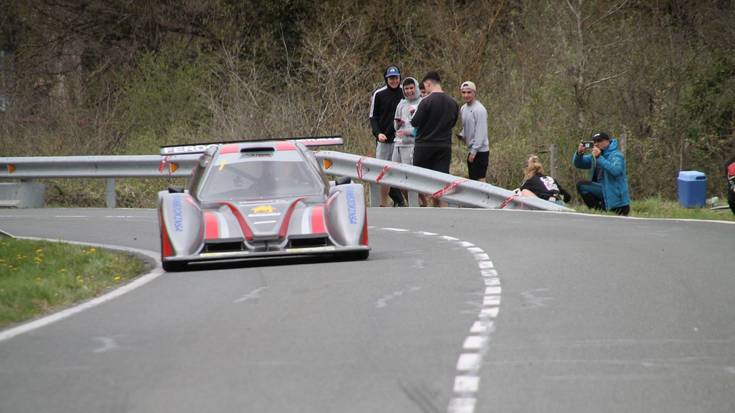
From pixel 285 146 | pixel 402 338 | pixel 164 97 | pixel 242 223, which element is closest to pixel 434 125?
pixel 285 146

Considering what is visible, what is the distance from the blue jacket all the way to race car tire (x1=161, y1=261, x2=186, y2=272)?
6985mm

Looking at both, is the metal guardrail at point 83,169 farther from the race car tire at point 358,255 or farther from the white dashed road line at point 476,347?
the white dashed road line at point 476,347

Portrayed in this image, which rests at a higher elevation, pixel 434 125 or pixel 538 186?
pixel 434 125

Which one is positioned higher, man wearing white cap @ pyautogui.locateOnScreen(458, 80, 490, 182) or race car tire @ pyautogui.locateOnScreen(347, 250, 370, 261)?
man wearing white cap @ pyautogui.locateOnScreen(458, 80, 490, 182)

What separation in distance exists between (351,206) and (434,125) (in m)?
7.07

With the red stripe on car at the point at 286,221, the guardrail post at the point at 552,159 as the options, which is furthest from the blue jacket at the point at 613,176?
the red stripe on car at the point at 286,221

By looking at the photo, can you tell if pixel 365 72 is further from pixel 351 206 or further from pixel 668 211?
pixel 351 206

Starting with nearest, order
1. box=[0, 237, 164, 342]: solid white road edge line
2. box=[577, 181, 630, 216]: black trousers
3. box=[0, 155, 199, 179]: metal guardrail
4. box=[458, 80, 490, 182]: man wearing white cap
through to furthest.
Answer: box=[0, 237, 164, 342]: solid white road edge line
box=[577, 181, 630, 216]: black trousers
box=[458, 80, 490, 182]: man wearing white cap
box=[0, 155, 199, 179]: metal guardrail

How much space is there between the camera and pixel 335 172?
23.5 metres

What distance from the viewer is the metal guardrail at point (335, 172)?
21.2 metres

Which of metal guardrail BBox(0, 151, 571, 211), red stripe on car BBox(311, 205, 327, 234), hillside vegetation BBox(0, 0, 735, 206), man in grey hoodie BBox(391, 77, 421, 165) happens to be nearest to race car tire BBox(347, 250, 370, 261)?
red stripe on car BBox(311, 205, 327, 234)

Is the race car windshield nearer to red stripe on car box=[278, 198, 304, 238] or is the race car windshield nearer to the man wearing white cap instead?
red stripe on car box=[278, 198, 304, 238]

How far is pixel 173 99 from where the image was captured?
34.6 m

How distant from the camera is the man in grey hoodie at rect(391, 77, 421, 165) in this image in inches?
831
